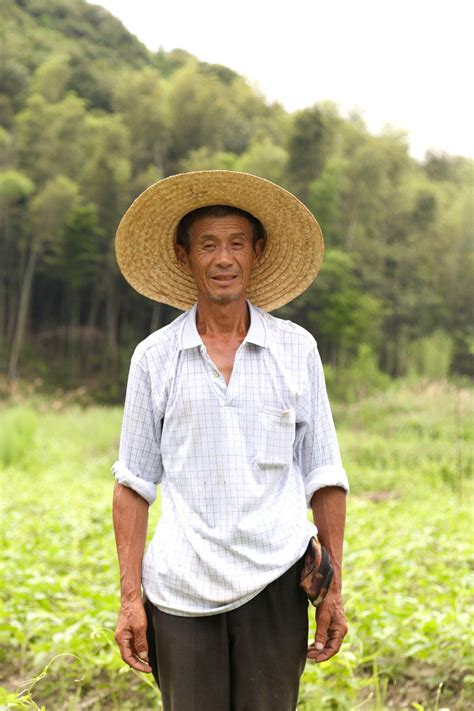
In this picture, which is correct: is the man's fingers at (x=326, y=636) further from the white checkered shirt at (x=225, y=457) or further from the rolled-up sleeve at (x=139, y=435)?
the rolled-up sleeve at (x=139, y=435)

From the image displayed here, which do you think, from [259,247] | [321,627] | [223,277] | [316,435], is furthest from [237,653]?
[259,247]

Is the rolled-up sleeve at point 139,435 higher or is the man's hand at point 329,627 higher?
the rolled-up sleeve at point 139,435

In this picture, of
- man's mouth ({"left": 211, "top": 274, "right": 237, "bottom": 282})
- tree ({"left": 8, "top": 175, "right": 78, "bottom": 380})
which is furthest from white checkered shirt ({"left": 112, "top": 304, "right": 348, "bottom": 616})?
tree ({"left": 8, "top": 175, "right": 78, "bottom": 380})

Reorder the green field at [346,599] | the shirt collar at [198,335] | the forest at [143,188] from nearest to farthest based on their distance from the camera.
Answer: the shirt collar at [198,335] < the green field at [346,599] < the forest at [143,188]

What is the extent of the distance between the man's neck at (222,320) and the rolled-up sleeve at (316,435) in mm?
158

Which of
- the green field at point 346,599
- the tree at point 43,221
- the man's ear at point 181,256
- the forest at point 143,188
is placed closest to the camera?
the man's ear at point 181,256

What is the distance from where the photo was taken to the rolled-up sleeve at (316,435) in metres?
1.64

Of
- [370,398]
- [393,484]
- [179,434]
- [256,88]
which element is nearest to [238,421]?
[179,434]

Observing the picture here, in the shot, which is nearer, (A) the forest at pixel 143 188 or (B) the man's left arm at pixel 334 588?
(B) the man's left arm at pixel 334 588

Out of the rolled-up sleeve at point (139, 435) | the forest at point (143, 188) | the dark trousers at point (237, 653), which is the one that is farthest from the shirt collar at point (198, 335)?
the forest at point (143, 188)

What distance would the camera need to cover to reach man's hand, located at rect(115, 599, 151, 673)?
1.57 metres

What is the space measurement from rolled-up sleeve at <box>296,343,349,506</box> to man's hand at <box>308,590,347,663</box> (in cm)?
20

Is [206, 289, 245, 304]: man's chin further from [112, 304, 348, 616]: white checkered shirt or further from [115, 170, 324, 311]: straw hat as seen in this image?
[115, 170, 324, 311]: straw hat

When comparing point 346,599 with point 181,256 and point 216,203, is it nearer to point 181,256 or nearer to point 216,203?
point 181,256
